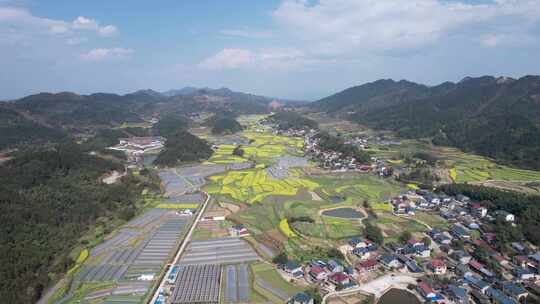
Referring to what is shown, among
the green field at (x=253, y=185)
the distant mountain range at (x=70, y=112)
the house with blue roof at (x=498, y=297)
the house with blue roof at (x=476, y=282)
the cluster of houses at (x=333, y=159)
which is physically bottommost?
the house with blue roof at (x=498, y=297)

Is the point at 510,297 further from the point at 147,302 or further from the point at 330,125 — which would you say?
the point at 330,125

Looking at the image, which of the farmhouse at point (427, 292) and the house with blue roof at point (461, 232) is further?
the house with blue roof at point (461, 232)

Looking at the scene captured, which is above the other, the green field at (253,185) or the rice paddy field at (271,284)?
the green field at (253,185)

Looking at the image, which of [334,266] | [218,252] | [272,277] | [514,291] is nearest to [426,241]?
[514,291]

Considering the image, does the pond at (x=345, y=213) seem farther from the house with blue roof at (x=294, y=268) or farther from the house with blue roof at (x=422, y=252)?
the house with blue roof at (x=294, y=268)

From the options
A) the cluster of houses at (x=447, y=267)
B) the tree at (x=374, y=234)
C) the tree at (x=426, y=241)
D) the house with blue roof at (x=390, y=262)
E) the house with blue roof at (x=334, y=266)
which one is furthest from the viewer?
the tree at (x=374, y=234)

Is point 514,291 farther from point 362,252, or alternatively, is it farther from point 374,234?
point 374,234

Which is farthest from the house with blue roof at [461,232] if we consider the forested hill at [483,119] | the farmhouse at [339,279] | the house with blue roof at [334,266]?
the forested hill at [483,119]

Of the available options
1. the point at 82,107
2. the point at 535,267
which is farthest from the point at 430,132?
the point at 82,107
